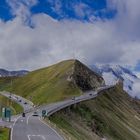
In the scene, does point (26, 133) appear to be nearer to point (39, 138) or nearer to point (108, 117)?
point (39, 138)

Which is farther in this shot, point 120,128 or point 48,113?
point 120,128

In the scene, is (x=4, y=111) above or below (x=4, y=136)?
above

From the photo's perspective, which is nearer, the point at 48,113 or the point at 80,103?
the point at 48,113

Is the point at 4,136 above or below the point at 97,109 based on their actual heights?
below

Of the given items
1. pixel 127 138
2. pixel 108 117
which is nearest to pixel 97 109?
pixel 108 117

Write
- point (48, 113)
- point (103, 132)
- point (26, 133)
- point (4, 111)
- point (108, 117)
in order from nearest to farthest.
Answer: point (26, 133), point (4, 111), point (48, 113), point (103, 132), point (108, 117)

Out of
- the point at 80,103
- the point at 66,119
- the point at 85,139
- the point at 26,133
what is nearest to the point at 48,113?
the point at 66,119

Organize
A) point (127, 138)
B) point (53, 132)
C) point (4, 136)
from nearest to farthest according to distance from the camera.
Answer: point (4, 136) < point (53, 132) < point (127, 138)

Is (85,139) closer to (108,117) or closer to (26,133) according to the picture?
(26,133)

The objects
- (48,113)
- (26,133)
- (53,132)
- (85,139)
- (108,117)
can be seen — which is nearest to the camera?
(26,133)
